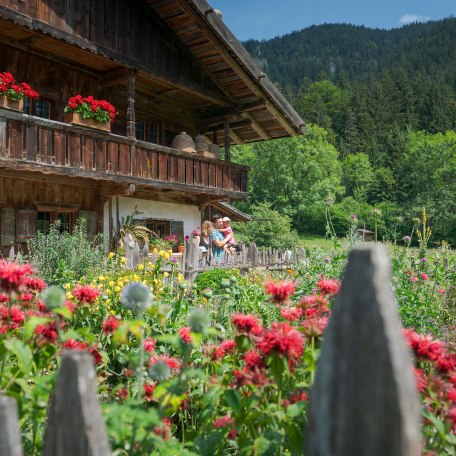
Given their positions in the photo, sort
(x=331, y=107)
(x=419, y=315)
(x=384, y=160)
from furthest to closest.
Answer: (x=331, y=107) < (x=384, y=160) < (x=419, y=315)

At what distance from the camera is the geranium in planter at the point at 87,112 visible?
29.8 ft

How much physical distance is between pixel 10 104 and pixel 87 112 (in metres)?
1.47

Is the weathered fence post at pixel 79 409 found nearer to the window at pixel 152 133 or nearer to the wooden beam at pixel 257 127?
the window at pixel 152 133

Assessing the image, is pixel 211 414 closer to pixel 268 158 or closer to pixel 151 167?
pixel 151 167

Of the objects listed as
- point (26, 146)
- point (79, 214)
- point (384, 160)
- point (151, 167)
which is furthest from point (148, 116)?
point (384, 160)

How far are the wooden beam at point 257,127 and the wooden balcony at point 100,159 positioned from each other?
161 centimetres

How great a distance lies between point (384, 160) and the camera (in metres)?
59.5

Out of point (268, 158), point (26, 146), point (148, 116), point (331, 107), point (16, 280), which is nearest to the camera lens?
point (16, 280)

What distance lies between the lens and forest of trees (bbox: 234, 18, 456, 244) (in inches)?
1912

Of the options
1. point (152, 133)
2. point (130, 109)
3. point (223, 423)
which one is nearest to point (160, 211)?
point (152, 133)

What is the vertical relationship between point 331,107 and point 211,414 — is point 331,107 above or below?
above

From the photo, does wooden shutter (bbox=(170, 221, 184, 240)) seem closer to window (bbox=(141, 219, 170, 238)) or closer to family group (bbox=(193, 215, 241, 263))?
window (bbox=(141, 219, 170, 238))

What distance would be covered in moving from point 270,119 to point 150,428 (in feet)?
41.2

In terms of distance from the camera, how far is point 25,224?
9.47m
